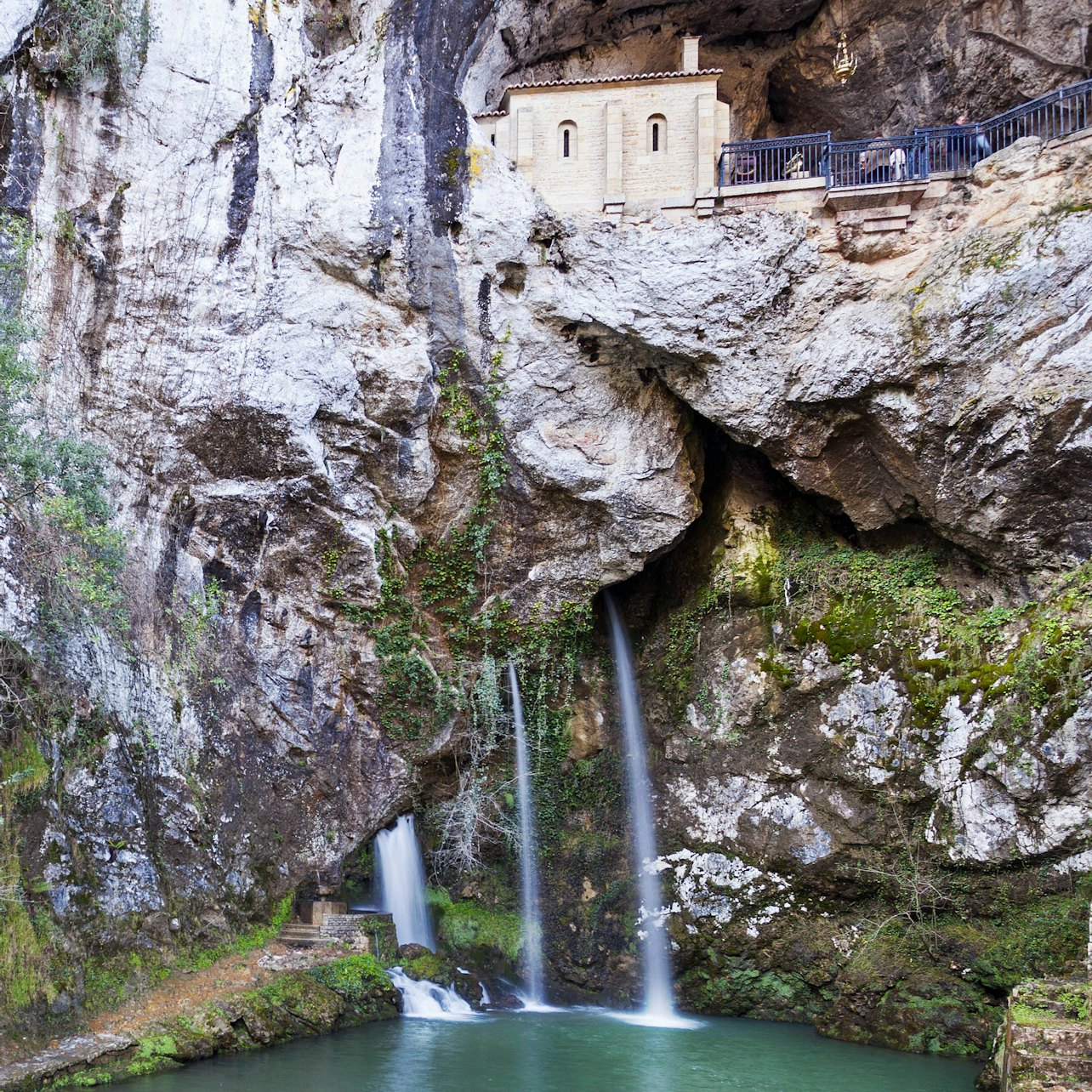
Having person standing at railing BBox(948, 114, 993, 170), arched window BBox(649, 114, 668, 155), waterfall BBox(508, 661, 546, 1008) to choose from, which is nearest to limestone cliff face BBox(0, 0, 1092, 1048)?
waterfall BBox(508, 661, 546, 1008)

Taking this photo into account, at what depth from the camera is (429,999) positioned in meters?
12.7

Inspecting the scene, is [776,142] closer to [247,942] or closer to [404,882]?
[404,882]

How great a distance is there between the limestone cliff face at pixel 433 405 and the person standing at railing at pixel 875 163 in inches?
65.1

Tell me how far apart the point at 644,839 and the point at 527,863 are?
5.89ft

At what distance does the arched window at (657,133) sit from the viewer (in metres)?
15.1

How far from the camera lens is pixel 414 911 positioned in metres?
13.9

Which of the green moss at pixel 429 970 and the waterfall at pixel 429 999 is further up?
the green moss at pixel 429 970

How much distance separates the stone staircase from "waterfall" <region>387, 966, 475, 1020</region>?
6.60 m

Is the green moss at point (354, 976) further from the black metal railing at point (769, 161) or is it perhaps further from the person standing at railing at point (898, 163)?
the person standing at railing at point (898, 163)

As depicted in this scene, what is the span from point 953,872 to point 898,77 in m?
13.2

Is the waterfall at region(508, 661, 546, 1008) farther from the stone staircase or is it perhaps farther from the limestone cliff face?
the stone staircase

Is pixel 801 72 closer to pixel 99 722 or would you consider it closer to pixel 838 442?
pixel 838 442

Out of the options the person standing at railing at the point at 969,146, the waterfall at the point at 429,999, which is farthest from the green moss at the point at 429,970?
the person standing at railing at the point at 969,146

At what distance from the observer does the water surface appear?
9625 millimetres
